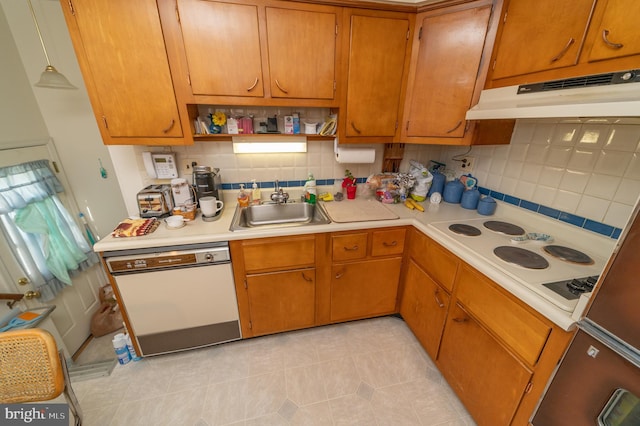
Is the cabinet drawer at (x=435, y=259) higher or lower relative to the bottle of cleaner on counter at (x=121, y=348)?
higher

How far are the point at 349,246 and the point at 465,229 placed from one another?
2.28 ft

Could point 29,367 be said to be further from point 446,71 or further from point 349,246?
point 446,71

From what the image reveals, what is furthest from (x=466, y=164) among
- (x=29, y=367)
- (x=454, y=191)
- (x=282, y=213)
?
(x=29, y=367)

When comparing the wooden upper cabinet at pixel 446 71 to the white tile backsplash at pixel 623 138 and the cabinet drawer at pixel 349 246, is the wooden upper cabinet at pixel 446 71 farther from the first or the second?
the cabinet drawer at pixel 349 246

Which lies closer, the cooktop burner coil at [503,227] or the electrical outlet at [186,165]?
the cooktop burner coil at [503,227]

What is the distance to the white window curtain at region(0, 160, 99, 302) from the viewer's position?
139cm

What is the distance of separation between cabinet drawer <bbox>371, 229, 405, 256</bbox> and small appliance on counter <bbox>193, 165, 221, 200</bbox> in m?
1.12

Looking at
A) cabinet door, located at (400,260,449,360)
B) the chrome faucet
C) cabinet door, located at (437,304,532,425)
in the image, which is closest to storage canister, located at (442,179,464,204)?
cabinet door, located at (400,260,449,360)

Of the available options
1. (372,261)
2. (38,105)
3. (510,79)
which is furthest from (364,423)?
(38,105)

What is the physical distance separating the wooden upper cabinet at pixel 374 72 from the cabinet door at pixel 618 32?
85 centimetres

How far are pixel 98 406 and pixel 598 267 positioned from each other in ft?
8.62

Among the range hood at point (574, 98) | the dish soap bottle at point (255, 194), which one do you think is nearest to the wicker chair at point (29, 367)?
the dish soap bottle at point (255, 194)

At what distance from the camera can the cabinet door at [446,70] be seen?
128 centimetres

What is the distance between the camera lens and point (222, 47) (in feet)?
4.25
